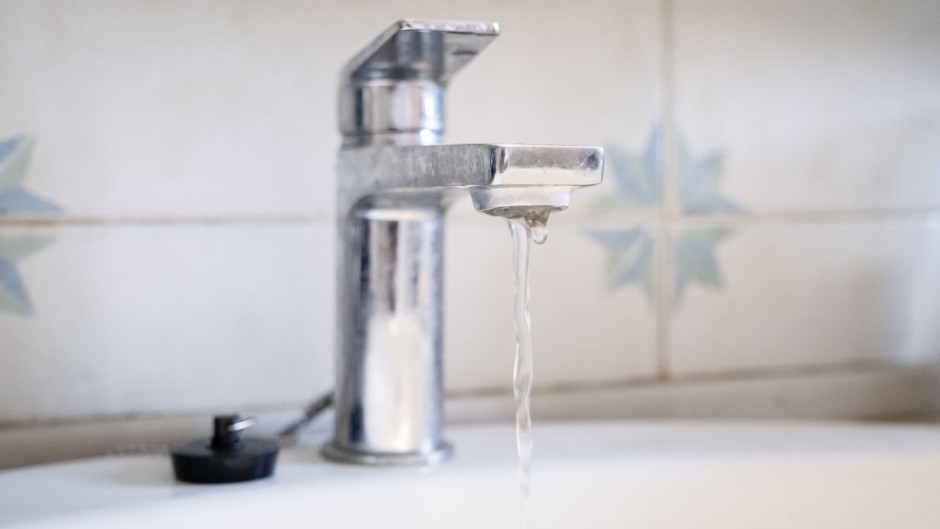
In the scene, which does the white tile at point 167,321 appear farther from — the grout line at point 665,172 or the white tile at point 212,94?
the grout line at point 665,172

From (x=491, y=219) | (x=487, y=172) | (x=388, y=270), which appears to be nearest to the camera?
(x=487, y=172)

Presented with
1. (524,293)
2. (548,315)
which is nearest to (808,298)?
→ (548,315)

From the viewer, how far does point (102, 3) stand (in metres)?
0.50

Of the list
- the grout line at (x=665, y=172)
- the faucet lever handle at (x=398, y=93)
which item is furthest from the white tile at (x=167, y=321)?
the grout line at (x=665, y=172)

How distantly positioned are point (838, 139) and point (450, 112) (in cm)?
27

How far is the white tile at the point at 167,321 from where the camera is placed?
50cm

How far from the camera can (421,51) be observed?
1.42ft

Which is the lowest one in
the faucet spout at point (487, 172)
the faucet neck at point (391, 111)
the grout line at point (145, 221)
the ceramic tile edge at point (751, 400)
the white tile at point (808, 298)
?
the ceramic tile edge at point (751, 400)

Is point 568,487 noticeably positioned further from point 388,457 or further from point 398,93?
point 398,93

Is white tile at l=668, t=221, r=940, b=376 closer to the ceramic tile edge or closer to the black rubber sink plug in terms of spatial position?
the ceramic tile edge

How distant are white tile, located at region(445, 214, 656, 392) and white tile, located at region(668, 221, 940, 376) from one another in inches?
1.4

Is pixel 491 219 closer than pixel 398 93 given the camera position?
No

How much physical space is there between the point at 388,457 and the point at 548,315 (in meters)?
0.18

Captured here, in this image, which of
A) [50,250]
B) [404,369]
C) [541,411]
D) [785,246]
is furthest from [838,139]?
[50,250]
